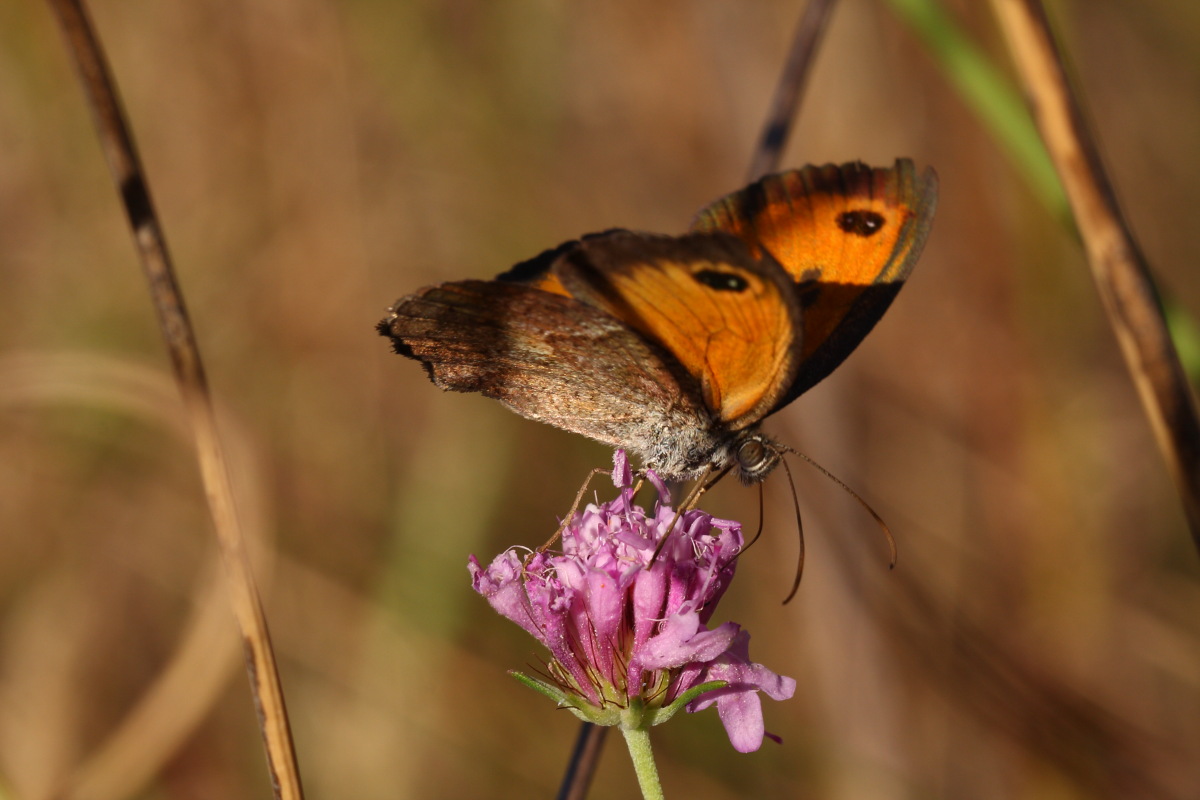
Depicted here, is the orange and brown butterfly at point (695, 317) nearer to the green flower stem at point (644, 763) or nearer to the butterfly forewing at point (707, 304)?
the butterfly forewing at point (707, 304)

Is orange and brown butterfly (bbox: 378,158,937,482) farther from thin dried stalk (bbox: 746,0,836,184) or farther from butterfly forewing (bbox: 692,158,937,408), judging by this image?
thin dried stalk (bbox: 746,0,836,184)

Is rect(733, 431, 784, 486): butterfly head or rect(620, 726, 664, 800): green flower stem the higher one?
rect(733, 431, 784, 486): butterfly head

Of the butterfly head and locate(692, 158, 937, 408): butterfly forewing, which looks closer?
locate(692, 158, 937, 408): butterfly forewing

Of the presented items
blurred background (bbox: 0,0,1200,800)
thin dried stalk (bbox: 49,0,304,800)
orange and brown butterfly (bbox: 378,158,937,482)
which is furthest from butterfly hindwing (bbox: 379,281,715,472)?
blurred background (bbox: 0,0,1200,800)

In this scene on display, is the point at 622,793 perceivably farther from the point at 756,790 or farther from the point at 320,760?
the point at 320,760

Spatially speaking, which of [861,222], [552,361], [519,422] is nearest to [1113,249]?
[861,222]

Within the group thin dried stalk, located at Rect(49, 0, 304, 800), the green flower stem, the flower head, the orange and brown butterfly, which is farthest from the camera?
the orange and brown butterfly

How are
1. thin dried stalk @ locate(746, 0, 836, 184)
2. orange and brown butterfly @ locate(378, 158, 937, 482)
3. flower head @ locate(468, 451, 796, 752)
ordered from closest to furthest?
1. flower head @ locate(468, 451, 796, 752)
2. orange and brown butterfly @ locate(378, 158, 937, 482)
3. thin dried stalk @ locate(746, 0, 836, 184)
